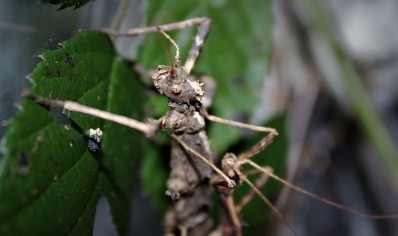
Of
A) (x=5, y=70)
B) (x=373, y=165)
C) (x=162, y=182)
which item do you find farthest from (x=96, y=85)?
(x=373, y=165)

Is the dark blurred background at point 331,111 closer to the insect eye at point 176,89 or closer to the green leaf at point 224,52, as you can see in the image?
the green leaf at point 224,52

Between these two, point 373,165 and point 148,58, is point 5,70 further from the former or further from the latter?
point 373,165

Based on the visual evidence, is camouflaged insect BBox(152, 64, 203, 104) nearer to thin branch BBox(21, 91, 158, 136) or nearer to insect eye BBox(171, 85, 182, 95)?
insect eye BBox(171, 85, 182, 95)

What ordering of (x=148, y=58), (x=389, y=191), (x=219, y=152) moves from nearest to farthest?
(x=148, y=58)
(x=219, y=152)
(x=389, y=191)

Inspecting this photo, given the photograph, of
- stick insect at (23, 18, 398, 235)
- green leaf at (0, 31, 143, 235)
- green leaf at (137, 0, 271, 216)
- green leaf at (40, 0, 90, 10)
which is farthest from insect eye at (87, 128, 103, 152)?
green leaf at (137, 0, 271, 216)

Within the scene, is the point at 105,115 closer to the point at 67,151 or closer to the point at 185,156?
the point at 67,151

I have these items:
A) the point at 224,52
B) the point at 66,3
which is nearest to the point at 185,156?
the point at 66,3

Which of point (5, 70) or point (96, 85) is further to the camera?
point (96, 85)

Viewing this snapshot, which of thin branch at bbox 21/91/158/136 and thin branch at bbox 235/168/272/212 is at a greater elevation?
thin branch at bbox 21/91/158/136
